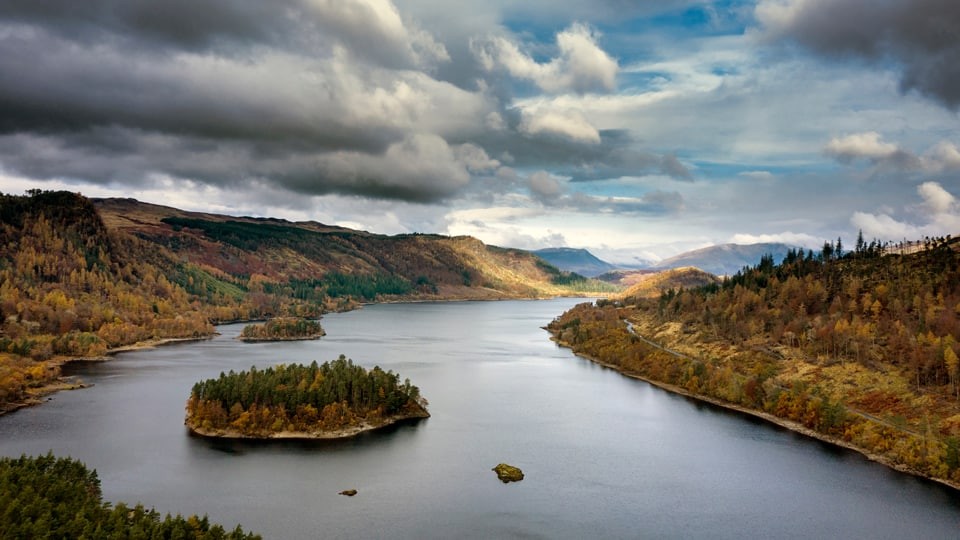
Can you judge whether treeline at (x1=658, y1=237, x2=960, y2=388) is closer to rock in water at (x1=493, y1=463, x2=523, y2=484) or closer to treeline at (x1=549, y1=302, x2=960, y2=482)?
treeline at (x1=549, y1=302, x2=960, y2=482)

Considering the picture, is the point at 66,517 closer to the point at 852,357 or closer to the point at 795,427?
the point at 795,427

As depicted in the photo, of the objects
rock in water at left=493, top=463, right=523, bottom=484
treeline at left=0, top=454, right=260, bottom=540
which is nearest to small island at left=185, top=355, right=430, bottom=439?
rock in water at left=493, top=463, right=523, bottom=484

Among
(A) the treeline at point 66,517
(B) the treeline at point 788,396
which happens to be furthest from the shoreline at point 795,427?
(A) the treeline at point 66,517

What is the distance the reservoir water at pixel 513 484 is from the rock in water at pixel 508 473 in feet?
4.55

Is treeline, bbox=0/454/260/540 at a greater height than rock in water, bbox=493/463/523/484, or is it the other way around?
treeline, bbox=0/454/260/540

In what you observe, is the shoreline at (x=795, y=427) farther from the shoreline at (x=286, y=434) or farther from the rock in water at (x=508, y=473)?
the shoreline at (x=286, y=434)

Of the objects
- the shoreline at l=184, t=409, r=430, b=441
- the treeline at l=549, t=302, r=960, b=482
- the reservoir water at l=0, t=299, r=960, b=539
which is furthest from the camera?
the shoreline at l=184, t=409, r=430, b=441

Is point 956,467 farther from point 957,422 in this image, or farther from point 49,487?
point 49,487

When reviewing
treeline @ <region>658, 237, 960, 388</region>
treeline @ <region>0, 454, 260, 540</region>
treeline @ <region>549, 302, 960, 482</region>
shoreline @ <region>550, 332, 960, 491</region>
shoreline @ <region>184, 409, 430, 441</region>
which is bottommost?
shoreline @ <region>184, 409, 430, 441</region>

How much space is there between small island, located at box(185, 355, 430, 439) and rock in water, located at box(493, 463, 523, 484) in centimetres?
3228

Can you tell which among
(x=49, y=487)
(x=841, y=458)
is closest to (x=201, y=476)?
(x=49, y=487)

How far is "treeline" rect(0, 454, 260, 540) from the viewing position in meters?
55.7

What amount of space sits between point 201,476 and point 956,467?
107 metres

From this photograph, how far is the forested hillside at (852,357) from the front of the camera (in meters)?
106
